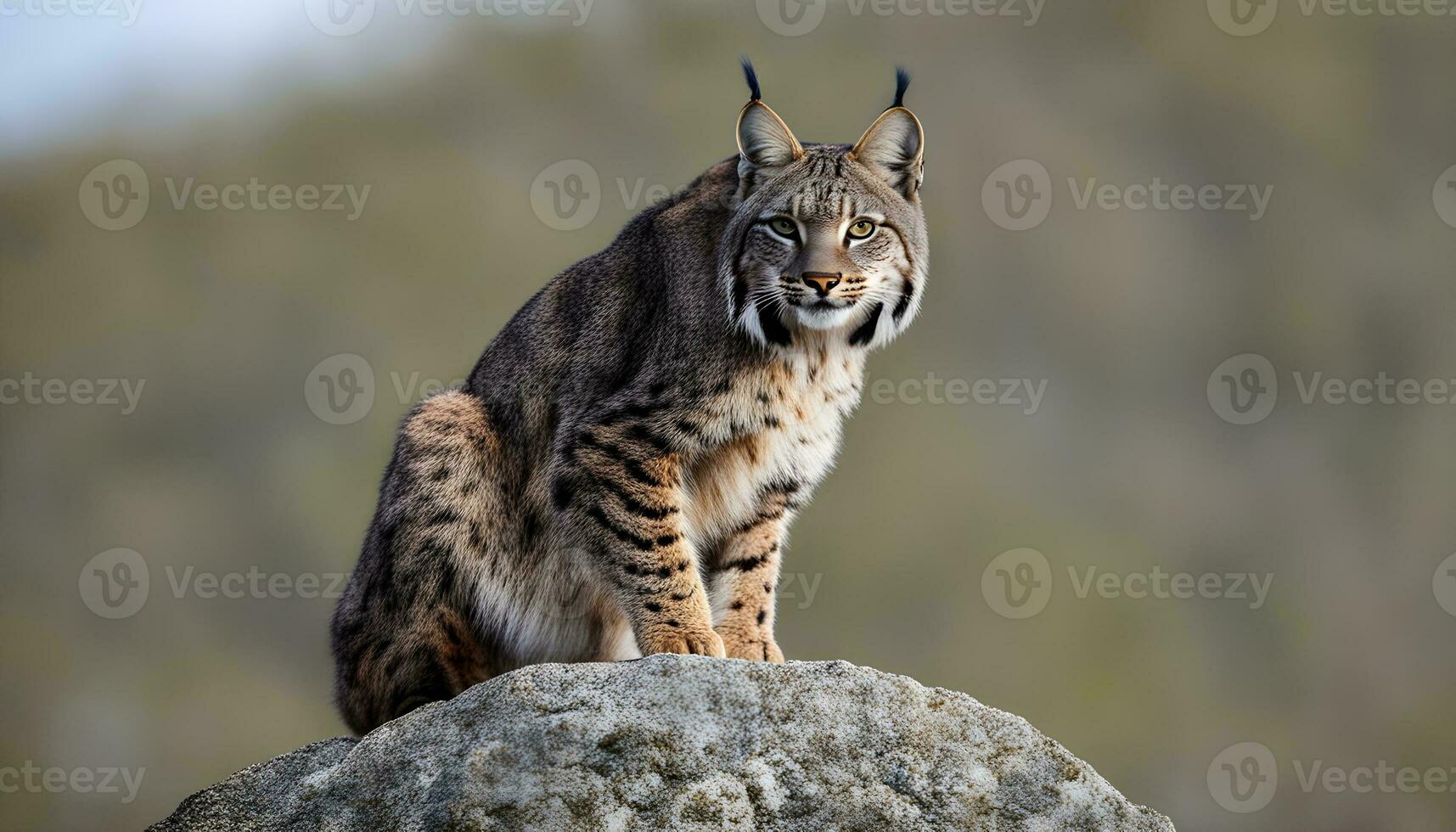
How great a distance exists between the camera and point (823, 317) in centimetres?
744

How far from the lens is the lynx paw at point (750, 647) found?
7.90 meters

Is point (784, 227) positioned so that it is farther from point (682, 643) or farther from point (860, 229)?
point (682, 643)

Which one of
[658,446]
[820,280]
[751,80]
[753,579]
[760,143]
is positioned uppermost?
[751,80]

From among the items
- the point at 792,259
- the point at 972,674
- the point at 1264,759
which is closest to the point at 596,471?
the point at 792,259

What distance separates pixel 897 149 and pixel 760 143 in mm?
702

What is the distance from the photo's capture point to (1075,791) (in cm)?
601

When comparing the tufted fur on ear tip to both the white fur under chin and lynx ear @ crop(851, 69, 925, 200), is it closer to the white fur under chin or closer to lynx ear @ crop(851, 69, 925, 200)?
lynx ear @ crop(851, 69, 925, 200)

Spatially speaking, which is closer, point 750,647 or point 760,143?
point 760,143

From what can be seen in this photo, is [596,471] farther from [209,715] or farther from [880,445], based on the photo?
[880,445]

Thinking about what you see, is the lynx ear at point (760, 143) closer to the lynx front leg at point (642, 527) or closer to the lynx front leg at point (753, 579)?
the lynx front leg at point (642, 527)

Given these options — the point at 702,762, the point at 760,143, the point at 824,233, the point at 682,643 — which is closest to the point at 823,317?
the point at 824,233

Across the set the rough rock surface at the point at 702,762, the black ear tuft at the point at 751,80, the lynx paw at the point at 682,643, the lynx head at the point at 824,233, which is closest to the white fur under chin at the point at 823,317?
the lynx head at the point at 824,233

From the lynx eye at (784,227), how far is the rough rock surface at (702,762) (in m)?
2.27

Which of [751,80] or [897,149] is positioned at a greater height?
[751,80]
